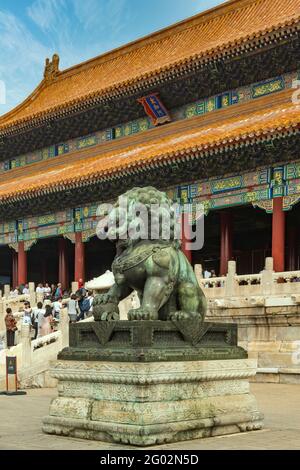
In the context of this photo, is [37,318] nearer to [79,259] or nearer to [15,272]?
[79,259]

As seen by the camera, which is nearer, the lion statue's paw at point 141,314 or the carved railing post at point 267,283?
the lion statue's paw at point 141,314

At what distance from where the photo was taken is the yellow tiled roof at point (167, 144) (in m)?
19.4

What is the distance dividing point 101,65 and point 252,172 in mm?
14477

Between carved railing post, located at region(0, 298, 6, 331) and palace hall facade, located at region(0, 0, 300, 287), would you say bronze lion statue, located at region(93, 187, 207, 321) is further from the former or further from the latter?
carved railing post, located at region(0, 298, 6, 331)

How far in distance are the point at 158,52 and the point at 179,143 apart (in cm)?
865

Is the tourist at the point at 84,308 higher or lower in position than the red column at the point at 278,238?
lower

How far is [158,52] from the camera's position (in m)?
29.7

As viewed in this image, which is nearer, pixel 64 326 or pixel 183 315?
pixel 183 315

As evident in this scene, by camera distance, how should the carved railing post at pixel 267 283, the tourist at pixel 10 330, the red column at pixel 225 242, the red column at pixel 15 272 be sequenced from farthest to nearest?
the red column at pixel 15 272
the red column at pixel 225 242
the tourist at pixel 10 330
the carved railing post at pixel 267 283

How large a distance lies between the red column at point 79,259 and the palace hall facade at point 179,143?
45mm

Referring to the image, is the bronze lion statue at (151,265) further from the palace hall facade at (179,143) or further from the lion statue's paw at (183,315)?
the palace hall facade at (179,143)

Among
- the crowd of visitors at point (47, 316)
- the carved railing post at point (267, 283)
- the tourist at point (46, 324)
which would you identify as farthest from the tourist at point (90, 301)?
the carved railing post at point (267, 283)

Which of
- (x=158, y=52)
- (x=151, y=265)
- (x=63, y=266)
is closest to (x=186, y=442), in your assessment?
(x=151, y=265)

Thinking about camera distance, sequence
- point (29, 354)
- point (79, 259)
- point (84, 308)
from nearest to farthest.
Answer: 1. point (29, 354)
2. point (84, 308)
3. point (79, 259)
